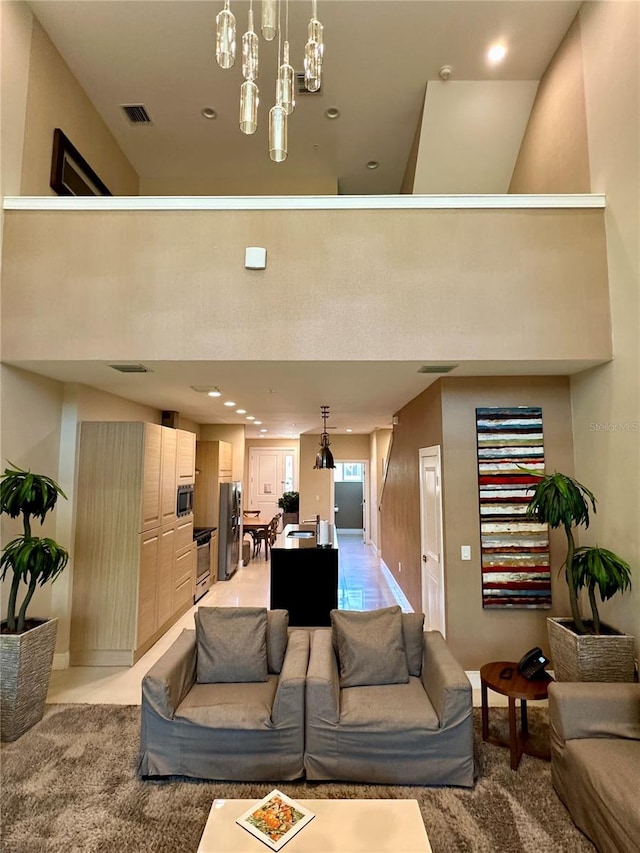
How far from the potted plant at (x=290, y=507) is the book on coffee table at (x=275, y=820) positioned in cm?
793

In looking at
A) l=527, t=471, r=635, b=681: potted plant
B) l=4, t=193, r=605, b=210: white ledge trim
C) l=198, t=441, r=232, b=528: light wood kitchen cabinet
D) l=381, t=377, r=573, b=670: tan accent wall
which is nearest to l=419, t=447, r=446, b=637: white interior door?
l=381, t=377, r=573, b=670: tan accent wall

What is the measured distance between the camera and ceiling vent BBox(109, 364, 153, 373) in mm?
3365

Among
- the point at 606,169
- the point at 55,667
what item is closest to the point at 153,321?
the point at 55,667

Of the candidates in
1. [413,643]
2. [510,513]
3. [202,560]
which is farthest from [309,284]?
[202,560]

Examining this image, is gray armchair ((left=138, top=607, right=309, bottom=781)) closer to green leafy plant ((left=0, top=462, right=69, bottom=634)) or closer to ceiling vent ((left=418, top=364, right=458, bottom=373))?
green leafy plant ((left=0, top=462, right=69, bottom=634))

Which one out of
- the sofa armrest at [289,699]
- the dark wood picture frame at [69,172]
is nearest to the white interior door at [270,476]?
the dark wood picture frame at [69,172]

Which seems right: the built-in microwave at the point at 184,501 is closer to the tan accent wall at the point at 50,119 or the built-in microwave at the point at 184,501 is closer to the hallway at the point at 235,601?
the hallway at the point at 235,601

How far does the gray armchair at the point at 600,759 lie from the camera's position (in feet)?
6.02

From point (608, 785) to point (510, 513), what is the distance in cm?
202

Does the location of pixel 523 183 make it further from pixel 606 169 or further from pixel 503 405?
pixel 503 405

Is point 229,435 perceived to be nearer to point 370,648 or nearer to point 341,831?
point 370,648

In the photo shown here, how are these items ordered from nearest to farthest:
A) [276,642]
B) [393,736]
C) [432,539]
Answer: [393,736] < [276,642] < [432,539]

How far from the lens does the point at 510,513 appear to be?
3719 millimetres

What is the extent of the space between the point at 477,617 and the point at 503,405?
1.86 meters
